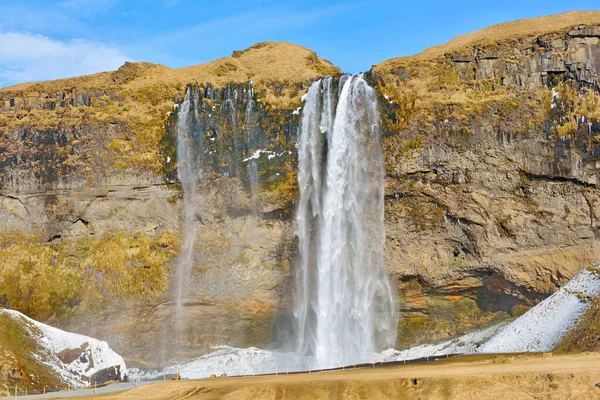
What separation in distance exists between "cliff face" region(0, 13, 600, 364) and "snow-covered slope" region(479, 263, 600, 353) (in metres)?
6.71

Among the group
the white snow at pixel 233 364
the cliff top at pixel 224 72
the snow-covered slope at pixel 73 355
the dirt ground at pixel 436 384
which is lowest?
the white snow at pixel 233 364

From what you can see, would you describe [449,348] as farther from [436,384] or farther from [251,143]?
[436,384]

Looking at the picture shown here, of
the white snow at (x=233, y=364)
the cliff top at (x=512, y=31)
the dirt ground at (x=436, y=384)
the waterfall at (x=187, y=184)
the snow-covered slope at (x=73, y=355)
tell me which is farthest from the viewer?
the waterfall at (x=187, y=184)

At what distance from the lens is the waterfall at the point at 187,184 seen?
2685 inches

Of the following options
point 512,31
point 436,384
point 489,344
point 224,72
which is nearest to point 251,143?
point 224,72

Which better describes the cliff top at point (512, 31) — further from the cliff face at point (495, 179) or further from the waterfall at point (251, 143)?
the waterfall at point (251, 143)

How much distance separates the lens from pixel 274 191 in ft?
221

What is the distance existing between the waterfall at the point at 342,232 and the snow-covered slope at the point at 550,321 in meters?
11.7

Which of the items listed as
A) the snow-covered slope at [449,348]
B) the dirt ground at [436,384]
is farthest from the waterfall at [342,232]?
the dirt ground at [436,384]

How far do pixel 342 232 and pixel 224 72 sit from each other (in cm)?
1944

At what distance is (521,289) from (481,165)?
30.1 ft

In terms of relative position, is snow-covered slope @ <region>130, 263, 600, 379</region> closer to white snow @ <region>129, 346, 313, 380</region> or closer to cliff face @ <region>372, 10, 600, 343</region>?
white snow @ <region>129, 346, 313, 380</region>

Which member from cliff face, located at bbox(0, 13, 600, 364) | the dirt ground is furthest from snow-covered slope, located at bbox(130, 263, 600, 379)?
the dirt ground

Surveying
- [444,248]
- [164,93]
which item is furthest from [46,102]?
[444,248]
